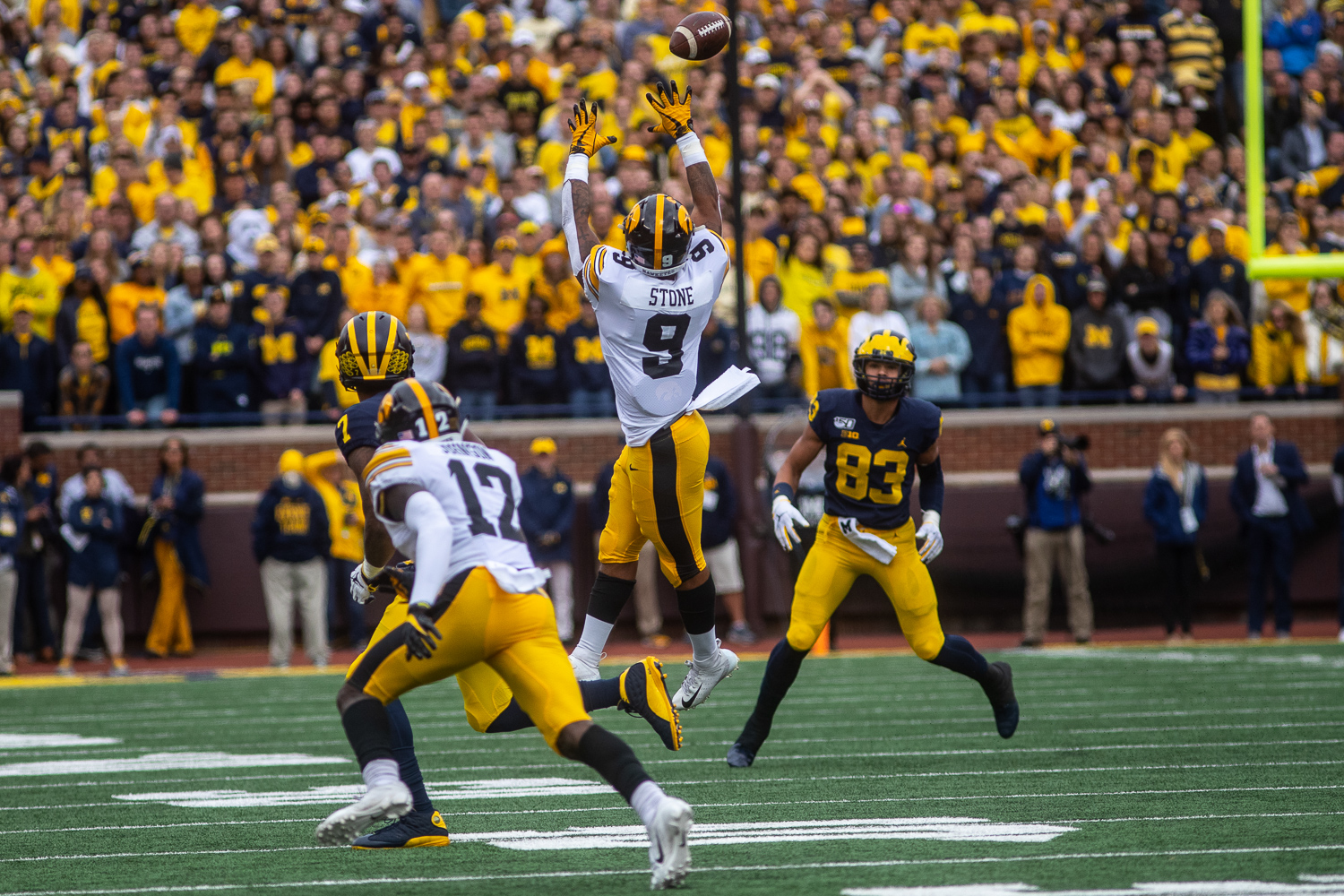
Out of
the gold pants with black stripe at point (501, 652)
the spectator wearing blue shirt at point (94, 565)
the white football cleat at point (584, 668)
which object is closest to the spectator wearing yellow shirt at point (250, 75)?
the spectator wearing blue shirt at point (94, 565)

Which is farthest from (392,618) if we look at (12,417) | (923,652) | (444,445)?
(12,417)

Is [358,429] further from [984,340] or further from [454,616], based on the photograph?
[984,340]

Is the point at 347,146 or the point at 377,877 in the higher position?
the point at 347,146

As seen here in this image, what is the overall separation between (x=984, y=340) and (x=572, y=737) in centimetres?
1218

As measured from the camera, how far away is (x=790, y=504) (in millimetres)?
8469

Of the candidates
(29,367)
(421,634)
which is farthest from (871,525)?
(29,367)

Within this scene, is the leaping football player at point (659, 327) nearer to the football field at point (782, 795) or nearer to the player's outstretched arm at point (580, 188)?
the player's outstretched arm at point (580, 188)

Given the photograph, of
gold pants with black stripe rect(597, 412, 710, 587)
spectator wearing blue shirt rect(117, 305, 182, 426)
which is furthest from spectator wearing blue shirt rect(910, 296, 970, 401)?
gold pants with black stripe rect(597, 412, 710, 587)

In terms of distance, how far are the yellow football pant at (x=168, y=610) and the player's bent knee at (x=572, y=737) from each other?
12224 millimetres

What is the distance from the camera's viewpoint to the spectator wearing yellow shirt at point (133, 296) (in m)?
16.0

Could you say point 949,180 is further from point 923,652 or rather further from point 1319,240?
point 923,652

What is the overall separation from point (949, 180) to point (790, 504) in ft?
32.2

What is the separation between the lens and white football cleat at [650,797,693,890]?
509 centimetres

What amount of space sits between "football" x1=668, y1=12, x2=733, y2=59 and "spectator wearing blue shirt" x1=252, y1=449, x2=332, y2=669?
8796mm
